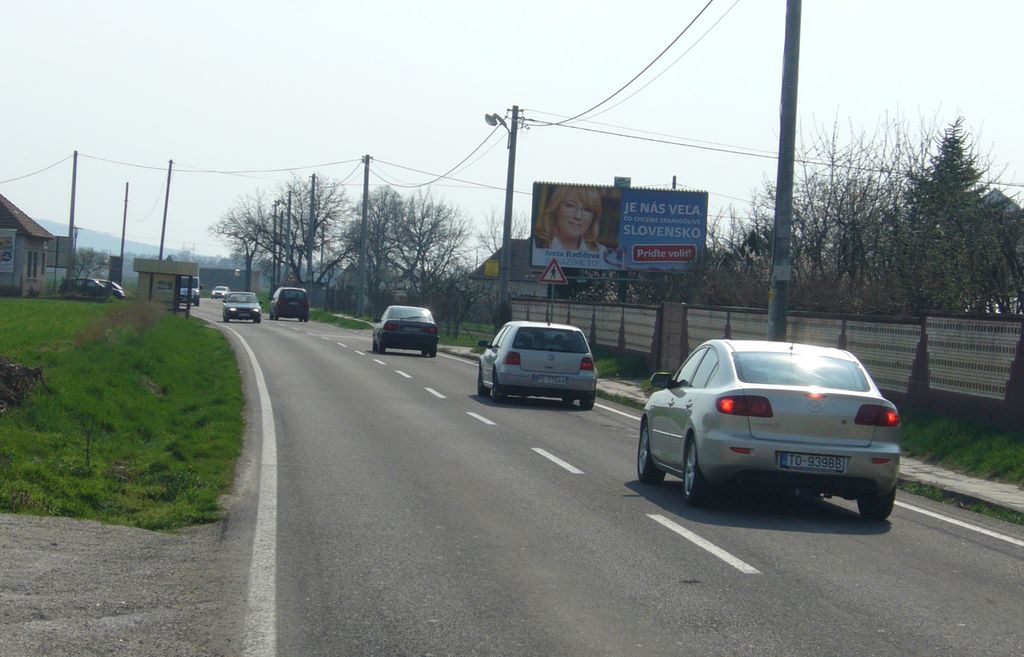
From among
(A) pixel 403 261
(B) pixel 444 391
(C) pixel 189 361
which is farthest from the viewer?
(A) pixel 403 261

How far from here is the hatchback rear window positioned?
20953 millimetres

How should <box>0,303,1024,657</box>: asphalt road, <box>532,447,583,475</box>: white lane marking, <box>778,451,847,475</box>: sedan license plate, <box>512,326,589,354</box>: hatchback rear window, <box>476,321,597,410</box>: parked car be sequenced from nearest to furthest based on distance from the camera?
1. <box>0,303,1024,657</box>: asphalt road
2. <box>778,451,847,475</box>: sedan license plate
3. <box>532,447,583,475</box>: white lane marking
4. <box>476,321,597,410</box>: parked car
5. <box>512,326,589,354</box>: hatchback rear window

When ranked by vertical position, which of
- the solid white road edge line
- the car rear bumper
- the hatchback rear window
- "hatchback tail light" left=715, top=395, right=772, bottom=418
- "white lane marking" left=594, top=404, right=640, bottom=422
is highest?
the hatchback rear window

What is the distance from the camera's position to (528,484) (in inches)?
449

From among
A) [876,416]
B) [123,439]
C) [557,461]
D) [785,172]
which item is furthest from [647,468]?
[785,172]

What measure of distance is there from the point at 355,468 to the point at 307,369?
48.4 feet

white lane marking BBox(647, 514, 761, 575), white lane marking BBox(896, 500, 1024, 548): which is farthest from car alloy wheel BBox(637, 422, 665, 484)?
white lane marking BBox(896, 500, 1024, 548)

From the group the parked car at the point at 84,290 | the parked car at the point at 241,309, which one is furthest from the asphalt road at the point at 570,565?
the parked car at the point at 84,290

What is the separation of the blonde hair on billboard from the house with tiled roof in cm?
4056

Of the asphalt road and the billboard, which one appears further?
the billboard

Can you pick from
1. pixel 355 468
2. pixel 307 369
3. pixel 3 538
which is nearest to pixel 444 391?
pixel 307 369

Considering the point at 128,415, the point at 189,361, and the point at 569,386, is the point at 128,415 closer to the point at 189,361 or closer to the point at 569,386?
the point at 569,386

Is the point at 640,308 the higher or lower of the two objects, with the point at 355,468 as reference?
higher

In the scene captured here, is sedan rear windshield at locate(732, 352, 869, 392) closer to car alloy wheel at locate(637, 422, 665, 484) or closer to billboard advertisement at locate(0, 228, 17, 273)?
car alloy wheel at locate(637, 422, 665, 484)
